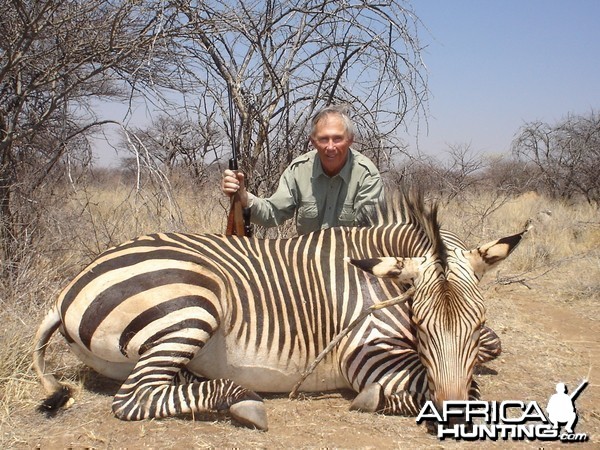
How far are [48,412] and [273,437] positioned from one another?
1.16 metres

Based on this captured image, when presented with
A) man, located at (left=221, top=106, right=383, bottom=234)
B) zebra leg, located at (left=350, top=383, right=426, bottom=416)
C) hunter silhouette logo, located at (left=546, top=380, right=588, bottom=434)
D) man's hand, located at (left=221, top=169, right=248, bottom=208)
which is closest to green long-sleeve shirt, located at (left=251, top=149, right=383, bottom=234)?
man, located at (left=221, top=106, right=383, bottom=234)

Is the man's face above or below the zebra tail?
above

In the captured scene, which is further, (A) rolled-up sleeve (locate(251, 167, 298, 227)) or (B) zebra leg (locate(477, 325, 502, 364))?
(A) rolled-up sleeve (locate(251, 167, 298, 227))

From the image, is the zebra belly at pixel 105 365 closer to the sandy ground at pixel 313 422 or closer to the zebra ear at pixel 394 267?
the sandy ground at pixel 313 422

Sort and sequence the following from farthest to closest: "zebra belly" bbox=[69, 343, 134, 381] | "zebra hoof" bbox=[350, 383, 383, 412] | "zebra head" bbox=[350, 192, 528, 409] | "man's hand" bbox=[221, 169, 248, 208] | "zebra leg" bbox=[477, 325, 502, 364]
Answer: "man's hand" bbox=[221, 169, 248, 208] → "zebra leg" bbox=[477, 325, 502, 364] → "zebra belly" bbox=[69, 343, 134, 381] → "zebra hoof" bbox=[350, 383, 383, 412] → "zebra head" bbox=[350, 192, 528, 409]

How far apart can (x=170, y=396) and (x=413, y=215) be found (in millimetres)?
1674

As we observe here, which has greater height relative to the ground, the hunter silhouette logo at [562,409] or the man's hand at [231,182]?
the man's hand at [231,182]

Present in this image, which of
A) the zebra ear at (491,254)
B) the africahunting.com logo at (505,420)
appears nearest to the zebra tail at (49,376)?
the africahunting.com logo at (505,420)

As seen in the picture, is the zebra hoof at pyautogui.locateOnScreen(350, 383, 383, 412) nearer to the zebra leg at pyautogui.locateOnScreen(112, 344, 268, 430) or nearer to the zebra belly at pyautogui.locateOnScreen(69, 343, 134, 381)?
the zebra leg at pyautogui.locateOnScreen(112, 344, 268, 430)

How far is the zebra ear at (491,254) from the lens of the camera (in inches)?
113

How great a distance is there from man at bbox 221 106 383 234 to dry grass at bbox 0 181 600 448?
74 cm

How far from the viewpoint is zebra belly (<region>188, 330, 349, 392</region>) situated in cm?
307

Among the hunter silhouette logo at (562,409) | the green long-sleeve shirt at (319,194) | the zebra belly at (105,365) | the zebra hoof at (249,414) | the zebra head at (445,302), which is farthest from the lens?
the green long-sleeve shirt at (319,194)

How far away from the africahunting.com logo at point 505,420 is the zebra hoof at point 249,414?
30.1 inches
